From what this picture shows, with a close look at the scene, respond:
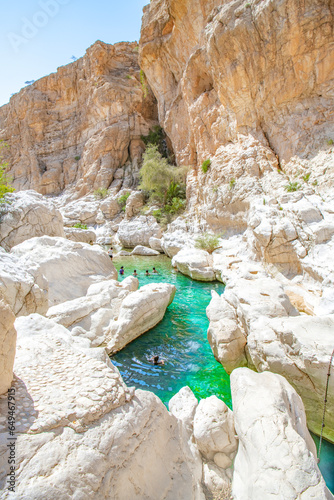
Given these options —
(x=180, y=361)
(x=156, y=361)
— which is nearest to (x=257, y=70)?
(x=180, y=361)

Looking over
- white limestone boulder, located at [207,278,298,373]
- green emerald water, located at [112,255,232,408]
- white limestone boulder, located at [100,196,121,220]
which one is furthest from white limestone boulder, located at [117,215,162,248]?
white limestone boulder, located at [207,278,298,373]

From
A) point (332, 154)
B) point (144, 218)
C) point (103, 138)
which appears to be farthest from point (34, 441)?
point (103, 138)

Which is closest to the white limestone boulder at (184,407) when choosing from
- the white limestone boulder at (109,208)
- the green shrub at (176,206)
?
the green shrub at (176,206)

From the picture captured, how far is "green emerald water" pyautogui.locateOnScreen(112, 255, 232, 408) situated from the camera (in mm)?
5891

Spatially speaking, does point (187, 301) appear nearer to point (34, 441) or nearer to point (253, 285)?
point (253, 285)

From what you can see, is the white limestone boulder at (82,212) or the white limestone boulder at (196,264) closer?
the white limestone boulder at (196,264)

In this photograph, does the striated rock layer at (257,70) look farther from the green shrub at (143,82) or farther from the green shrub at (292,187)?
the green shrub at (143,82)

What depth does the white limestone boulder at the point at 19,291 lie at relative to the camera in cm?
521

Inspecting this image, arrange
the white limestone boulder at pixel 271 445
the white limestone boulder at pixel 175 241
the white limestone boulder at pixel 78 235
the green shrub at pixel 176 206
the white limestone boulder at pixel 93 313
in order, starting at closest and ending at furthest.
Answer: the white limestone boulder at pixel 271 445, the white limestone boulder at pixel 93 313, the white limestone boulder at pixel 175 241, the white limestone boulder at pixel 78 235, the green shrub at pixel 176 206

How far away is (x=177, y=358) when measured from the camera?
7.04 m

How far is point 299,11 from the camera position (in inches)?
500

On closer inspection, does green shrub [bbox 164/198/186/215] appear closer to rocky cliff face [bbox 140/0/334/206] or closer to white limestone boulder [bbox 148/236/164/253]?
rocky cliff face [bbox 140/0/334/206]

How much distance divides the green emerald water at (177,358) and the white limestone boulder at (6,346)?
3.76 m

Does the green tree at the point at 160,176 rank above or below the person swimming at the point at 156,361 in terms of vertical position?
above
